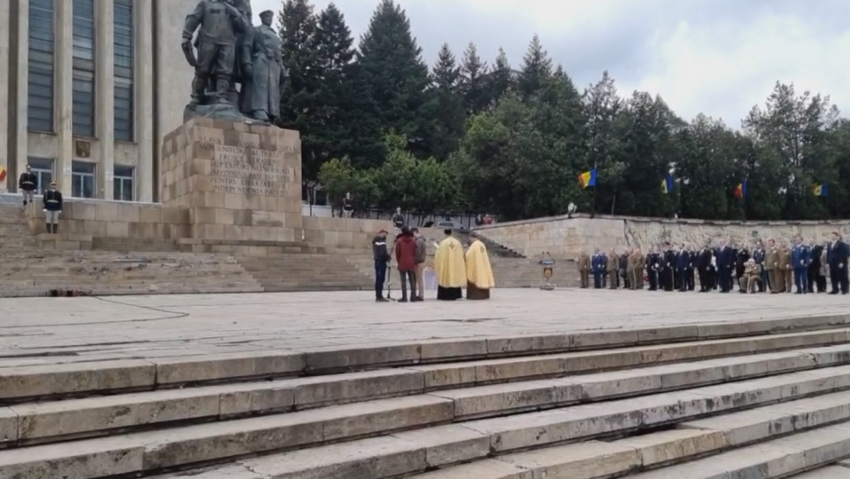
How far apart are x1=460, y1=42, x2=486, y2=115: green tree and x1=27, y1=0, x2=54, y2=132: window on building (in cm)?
3798

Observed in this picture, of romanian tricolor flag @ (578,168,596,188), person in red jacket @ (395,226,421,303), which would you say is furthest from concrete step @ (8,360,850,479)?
romanian tricolor flag @ (578,168,596,188)

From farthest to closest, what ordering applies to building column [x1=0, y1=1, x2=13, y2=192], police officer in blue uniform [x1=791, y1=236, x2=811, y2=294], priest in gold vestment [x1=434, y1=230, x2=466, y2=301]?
building column [x1=0, y1=1, x2=13, y2=192] → police officer in blue uniform [x1=791, y1=236, x2=811, y2=294] → priest in gold vestment [x1=434, y1=230, x2=466, y2=301]

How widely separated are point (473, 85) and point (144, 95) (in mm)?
37707

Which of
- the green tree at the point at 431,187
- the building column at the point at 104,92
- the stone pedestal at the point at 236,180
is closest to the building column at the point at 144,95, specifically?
the building column at the point at 104,92

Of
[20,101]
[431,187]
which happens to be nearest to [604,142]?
[431,187]

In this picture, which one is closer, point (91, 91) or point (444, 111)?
point (91, 91)

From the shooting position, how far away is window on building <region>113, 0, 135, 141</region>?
39531mm

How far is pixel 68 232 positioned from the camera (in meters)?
18.8

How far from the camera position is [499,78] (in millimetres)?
70062

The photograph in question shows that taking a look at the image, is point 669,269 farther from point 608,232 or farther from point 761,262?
point 608,232

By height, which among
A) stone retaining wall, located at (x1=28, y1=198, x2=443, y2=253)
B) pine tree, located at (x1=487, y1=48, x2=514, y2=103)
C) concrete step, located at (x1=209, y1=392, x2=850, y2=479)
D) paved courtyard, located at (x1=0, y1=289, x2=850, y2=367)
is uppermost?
pine tree, located at (x1=487, y1=48, x2=514, y2=103)

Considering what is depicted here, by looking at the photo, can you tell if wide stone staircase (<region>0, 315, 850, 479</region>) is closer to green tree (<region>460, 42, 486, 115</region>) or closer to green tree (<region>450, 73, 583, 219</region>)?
green tree (<region>450, 73, 583, 219</region>)

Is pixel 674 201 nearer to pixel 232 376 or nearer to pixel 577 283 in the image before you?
pixel 577 283

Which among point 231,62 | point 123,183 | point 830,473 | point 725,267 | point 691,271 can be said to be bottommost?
point 830,473
